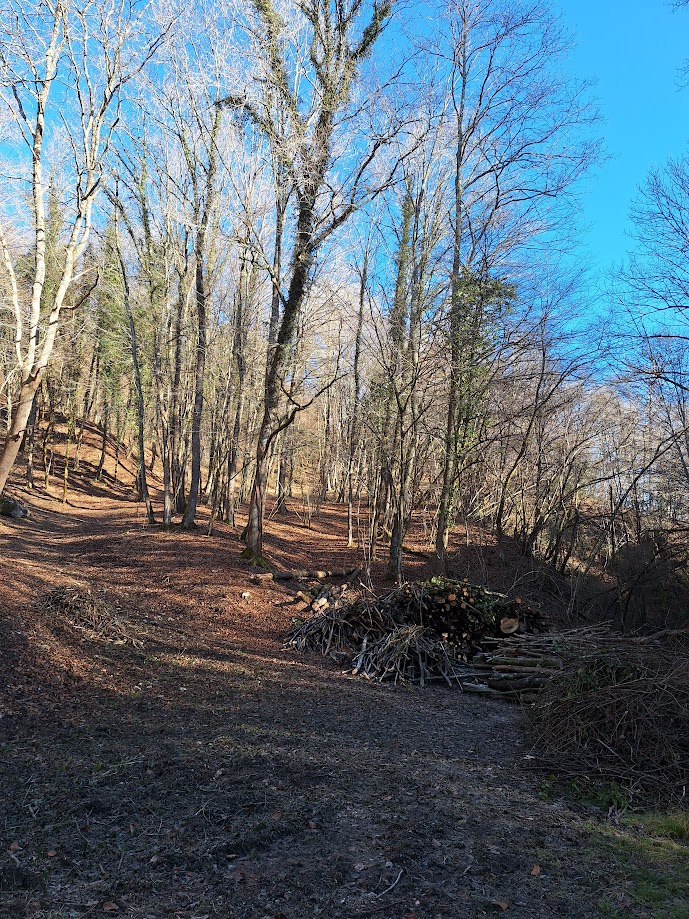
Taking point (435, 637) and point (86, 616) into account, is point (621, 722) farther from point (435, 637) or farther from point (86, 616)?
point (86, 616)

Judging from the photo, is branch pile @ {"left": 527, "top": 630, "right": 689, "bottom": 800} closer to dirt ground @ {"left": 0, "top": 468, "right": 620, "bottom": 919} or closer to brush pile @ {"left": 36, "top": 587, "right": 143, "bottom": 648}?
dirt ground @ {"left": 0, "top": 468, "right": 620, "bottom": 919}

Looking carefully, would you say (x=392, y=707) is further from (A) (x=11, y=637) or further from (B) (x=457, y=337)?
(B) (x=457, y=337)

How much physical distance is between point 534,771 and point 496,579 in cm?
935

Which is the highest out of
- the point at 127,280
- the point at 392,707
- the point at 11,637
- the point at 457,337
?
the point at 127,280

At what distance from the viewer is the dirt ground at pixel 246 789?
290cm

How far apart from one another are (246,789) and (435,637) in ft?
15.3

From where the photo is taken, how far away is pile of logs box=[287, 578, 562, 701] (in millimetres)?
7219

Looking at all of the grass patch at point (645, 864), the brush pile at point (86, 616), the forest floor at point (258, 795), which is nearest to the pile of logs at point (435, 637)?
the forest floor at point (258, 795)

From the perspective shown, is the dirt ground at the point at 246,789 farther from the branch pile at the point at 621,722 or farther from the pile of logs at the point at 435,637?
the pile of logs at the point at 435,637

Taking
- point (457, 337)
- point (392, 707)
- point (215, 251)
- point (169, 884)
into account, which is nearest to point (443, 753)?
point (392, 707)

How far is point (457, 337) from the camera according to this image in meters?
12.4

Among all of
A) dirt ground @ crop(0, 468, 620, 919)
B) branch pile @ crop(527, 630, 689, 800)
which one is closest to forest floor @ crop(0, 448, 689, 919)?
dirt ground @ crop(0, 468, 620, 919)

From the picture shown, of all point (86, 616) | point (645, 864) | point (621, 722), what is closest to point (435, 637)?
point (621, 722)

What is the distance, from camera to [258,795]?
384cm
